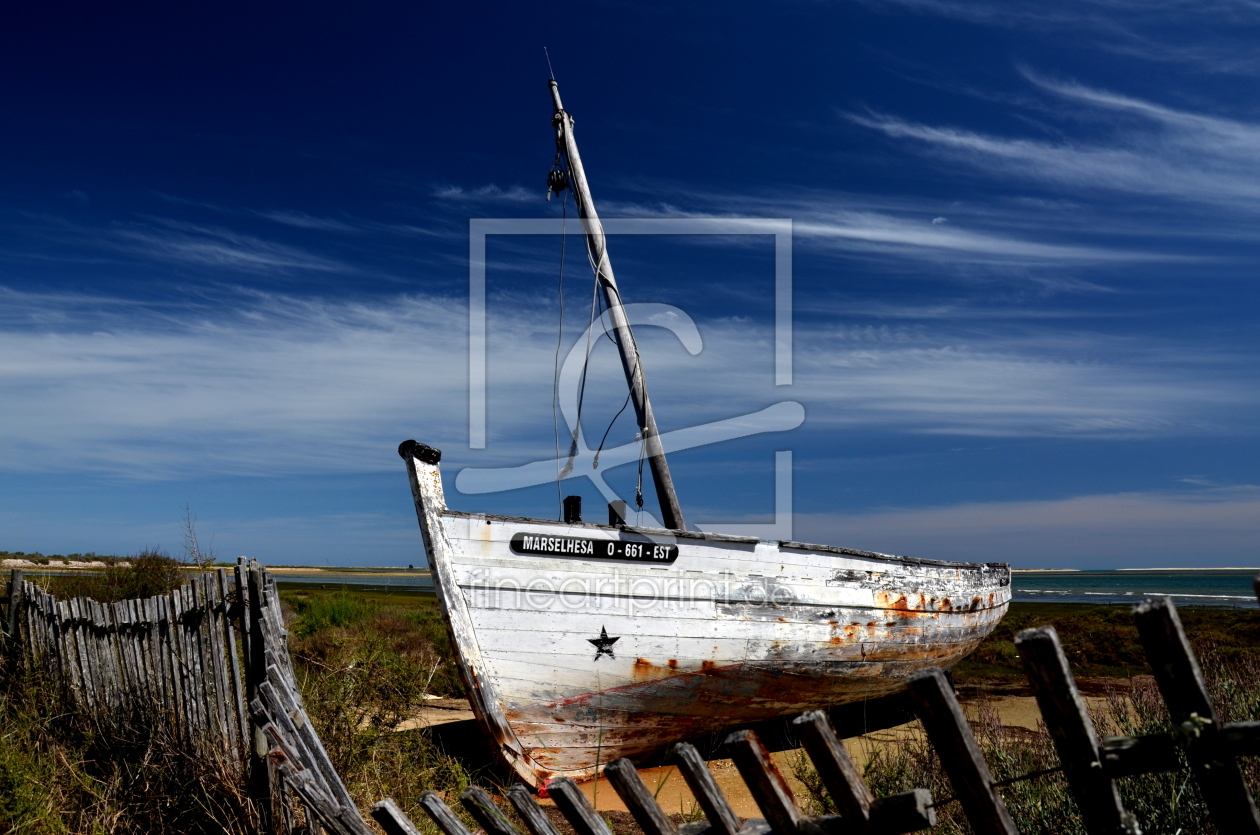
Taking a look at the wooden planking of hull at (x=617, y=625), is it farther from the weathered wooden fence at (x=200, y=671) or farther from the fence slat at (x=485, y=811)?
the fence slat at (x=485, y=811)

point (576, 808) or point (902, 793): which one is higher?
point (902, 793)

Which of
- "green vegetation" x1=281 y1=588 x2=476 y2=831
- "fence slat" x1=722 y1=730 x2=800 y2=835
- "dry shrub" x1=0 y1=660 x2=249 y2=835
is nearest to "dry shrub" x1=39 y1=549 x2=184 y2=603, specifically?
"green vegetation" x1=281 y1=588 x2=476 y2=831

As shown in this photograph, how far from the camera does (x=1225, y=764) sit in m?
1.91

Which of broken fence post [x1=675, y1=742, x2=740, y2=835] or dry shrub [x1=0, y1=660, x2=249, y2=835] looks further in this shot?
dry shrub [x1=0, y1=660, x2=249, y2=835]

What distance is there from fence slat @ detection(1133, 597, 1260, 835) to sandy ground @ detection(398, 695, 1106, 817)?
7.66 feet

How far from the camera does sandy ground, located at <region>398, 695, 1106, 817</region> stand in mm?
6219

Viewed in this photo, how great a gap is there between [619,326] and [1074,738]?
8370 mm

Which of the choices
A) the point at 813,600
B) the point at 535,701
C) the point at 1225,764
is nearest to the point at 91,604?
the point at 535,701

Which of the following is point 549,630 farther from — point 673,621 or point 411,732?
point 411,732

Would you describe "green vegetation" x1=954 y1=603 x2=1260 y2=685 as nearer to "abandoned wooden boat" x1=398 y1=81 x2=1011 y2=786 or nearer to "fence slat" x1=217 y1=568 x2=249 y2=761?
"abandoned wooden boat" x1=398 y1=81 x2=1011 y2=786

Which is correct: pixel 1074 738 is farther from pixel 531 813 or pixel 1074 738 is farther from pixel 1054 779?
pixel 1054 779

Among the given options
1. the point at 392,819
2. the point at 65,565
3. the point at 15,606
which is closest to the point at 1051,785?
the point at 392,819

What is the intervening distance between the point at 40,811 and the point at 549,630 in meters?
3.56

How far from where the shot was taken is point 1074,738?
1966 millimetres
